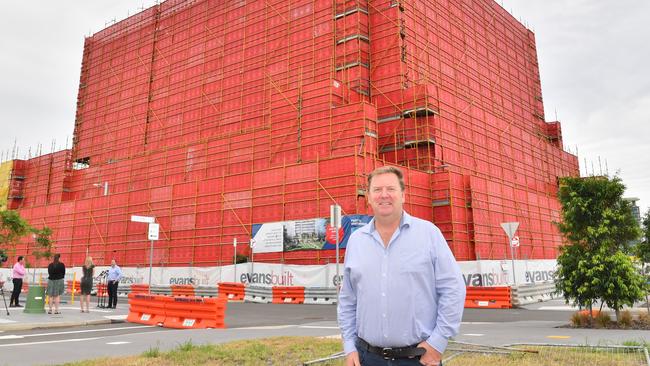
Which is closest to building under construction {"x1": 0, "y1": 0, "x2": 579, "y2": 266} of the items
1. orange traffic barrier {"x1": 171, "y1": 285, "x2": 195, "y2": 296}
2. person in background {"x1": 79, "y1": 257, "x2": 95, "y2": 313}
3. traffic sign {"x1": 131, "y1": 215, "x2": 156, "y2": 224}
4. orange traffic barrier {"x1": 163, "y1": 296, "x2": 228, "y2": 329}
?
orange traffic barrier {"x1": 171, "y1": 285, "x2": 195, "y2": 296}

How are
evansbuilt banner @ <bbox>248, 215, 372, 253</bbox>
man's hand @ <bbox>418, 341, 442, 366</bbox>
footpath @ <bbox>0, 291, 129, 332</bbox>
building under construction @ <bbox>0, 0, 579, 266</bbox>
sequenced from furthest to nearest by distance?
building under construction @ <bbox>0, 0, 579, 266</bbox> < evansbuilt banner @ <bbox>248, 215, 372, 253</bbox> < footpath @ <bbox>0, 291, 129, 332</bbox> < man's hand @ <bbox>418, 341, 442, 366</bbox>

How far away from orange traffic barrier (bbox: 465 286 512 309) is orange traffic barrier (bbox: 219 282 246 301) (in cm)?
1128

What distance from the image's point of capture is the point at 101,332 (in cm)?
1143

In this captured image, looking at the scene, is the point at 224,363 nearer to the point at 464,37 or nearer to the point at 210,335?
the point at 210,335

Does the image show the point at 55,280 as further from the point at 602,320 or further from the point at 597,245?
the point at 597,245

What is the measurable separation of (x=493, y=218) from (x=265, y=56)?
80.6ft

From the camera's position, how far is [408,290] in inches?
109

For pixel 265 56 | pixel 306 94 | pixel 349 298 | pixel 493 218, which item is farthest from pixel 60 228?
pixel 349 298

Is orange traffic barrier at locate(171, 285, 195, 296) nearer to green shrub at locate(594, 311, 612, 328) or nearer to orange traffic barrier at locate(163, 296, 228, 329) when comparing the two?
orange traffic barrier at locate(163, 296, 228, 329)

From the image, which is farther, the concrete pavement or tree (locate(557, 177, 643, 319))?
the concrete pavement

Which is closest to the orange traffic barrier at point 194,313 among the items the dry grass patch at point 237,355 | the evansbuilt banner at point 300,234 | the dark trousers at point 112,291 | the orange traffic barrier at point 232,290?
the dry grass patch at point 237,355

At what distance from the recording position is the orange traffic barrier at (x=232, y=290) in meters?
24.3

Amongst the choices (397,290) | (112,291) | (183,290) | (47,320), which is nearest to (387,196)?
(397,290)

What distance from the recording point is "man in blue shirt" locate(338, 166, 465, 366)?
272 centimetres
